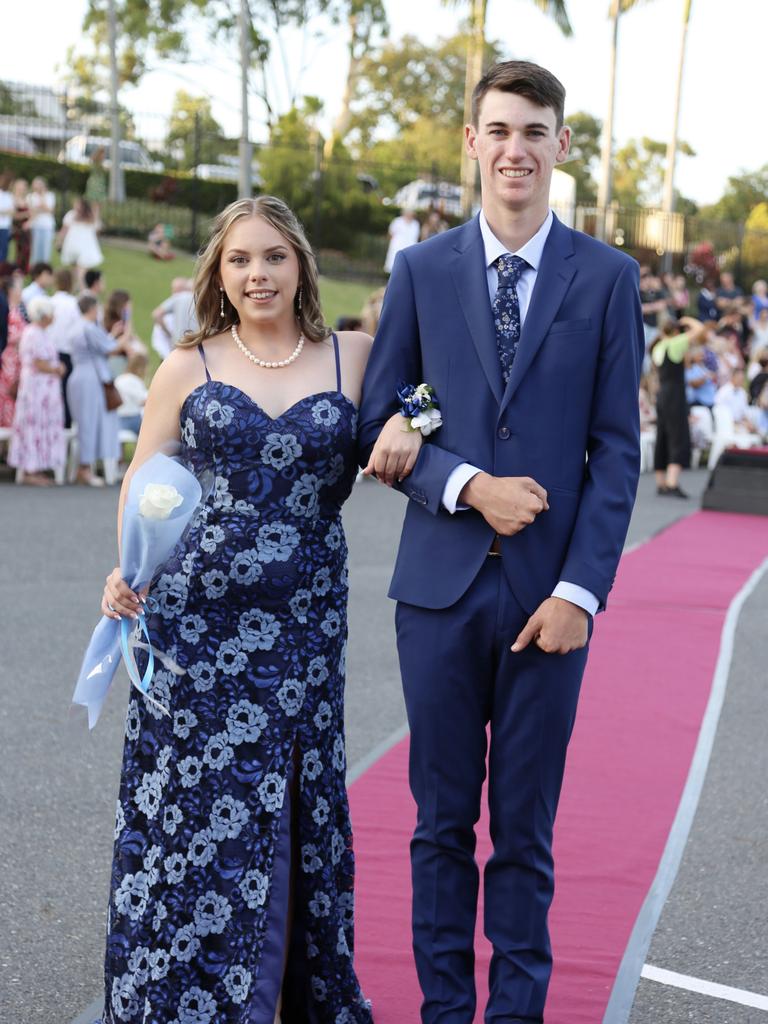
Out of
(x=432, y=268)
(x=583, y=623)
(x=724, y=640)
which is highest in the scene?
(x=432, y=268)

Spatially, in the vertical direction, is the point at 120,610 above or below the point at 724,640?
above

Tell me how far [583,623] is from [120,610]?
1090mm

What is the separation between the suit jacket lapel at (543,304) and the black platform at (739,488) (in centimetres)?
1209

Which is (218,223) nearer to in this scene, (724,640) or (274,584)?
(274,584)

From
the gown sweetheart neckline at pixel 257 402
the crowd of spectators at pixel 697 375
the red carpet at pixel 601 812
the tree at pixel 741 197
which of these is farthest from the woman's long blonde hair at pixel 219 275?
the tree at pixel 741 197

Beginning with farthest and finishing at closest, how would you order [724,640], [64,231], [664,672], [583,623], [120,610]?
[64,231] < [724,640] < [664,672] < [120,610] < [583,623]

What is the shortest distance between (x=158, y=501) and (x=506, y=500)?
2.59 ft

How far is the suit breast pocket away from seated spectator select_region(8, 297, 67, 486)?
10.7 metres

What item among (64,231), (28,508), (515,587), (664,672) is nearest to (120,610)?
(515,587)

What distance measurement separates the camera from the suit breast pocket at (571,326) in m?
3.11

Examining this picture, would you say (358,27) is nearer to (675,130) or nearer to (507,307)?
(675,130)

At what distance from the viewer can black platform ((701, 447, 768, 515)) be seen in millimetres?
14781

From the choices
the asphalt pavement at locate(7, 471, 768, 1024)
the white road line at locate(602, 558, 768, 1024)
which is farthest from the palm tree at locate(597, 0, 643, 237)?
the white road line at locate(602, 558, 768, 1024)

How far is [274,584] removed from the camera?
131 inches
